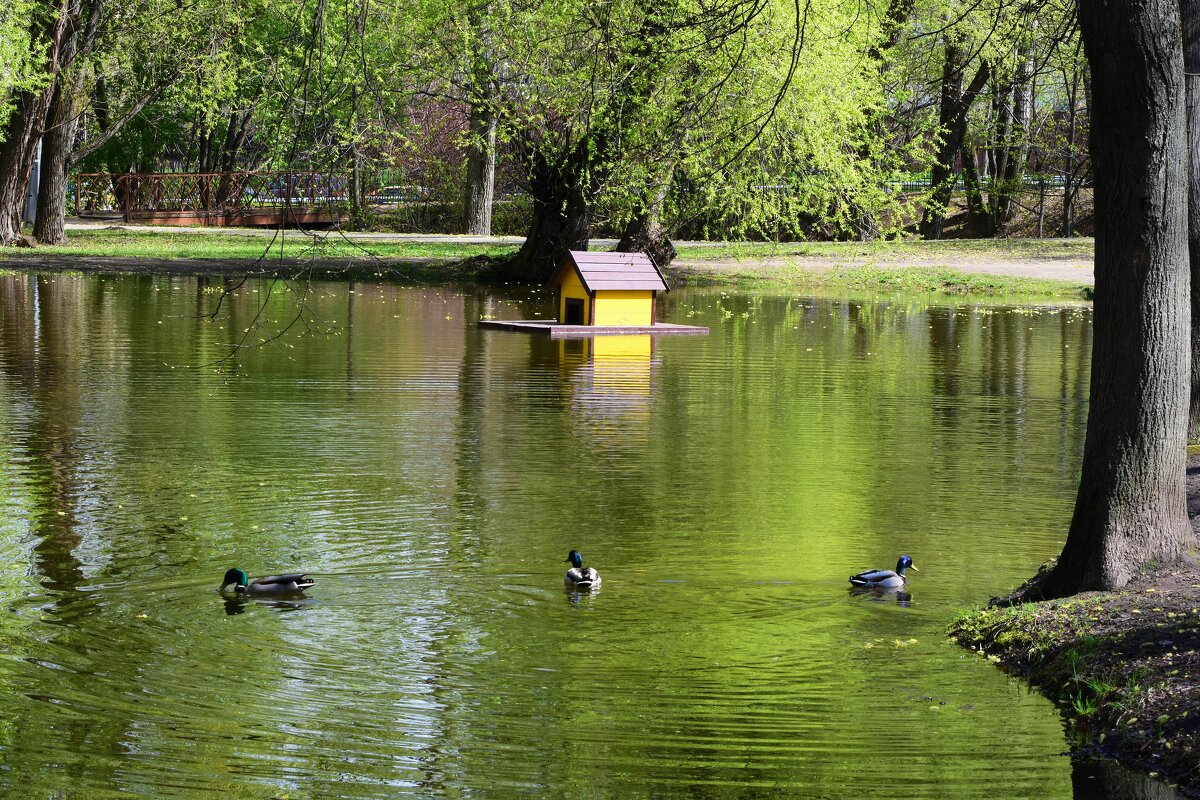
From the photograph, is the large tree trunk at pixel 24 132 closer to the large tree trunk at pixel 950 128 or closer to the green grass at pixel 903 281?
the green grass at pixel 903 281

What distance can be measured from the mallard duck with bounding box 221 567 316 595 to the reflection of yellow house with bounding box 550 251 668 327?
15.7 meters

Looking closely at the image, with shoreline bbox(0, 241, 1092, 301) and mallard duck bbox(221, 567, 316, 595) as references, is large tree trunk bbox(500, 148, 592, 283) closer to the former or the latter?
shoreline bbox(0, 241, 1092, 301)

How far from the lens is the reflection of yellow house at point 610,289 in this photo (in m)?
24.7

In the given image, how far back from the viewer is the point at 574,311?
25391 mm

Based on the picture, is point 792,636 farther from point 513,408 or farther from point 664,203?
point 664,203

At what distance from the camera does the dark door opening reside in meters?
25.2

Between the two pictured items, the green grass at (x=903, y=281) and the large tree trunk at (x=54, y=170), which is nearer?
the green grass at (x=903, y=281)

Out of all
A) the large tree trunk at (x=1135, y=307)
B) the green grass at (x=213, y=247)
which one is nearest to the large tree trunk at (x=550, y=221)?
the green grass at (x=213, y=247)

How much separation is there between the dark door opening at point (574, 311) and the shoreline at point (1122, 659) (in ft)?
54.4

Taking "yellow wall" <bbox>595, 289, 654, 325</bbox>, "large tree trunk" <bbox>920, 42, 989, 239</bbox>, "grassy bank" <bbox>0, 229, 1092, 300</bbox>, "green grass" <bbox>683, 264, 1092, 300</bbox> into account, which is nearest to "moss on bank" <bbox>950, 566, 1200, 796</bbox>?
"yellow wall" <bbox>595, 289, 654, 325</bbox>

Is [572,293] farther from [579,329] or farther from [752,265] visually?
[752,265]

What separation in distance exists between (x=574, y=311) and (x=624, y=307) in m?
0.86

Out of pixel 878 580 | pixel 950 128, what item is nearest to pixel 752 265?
pixel 950 128

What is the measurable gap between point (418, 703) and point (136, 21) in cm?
3349
